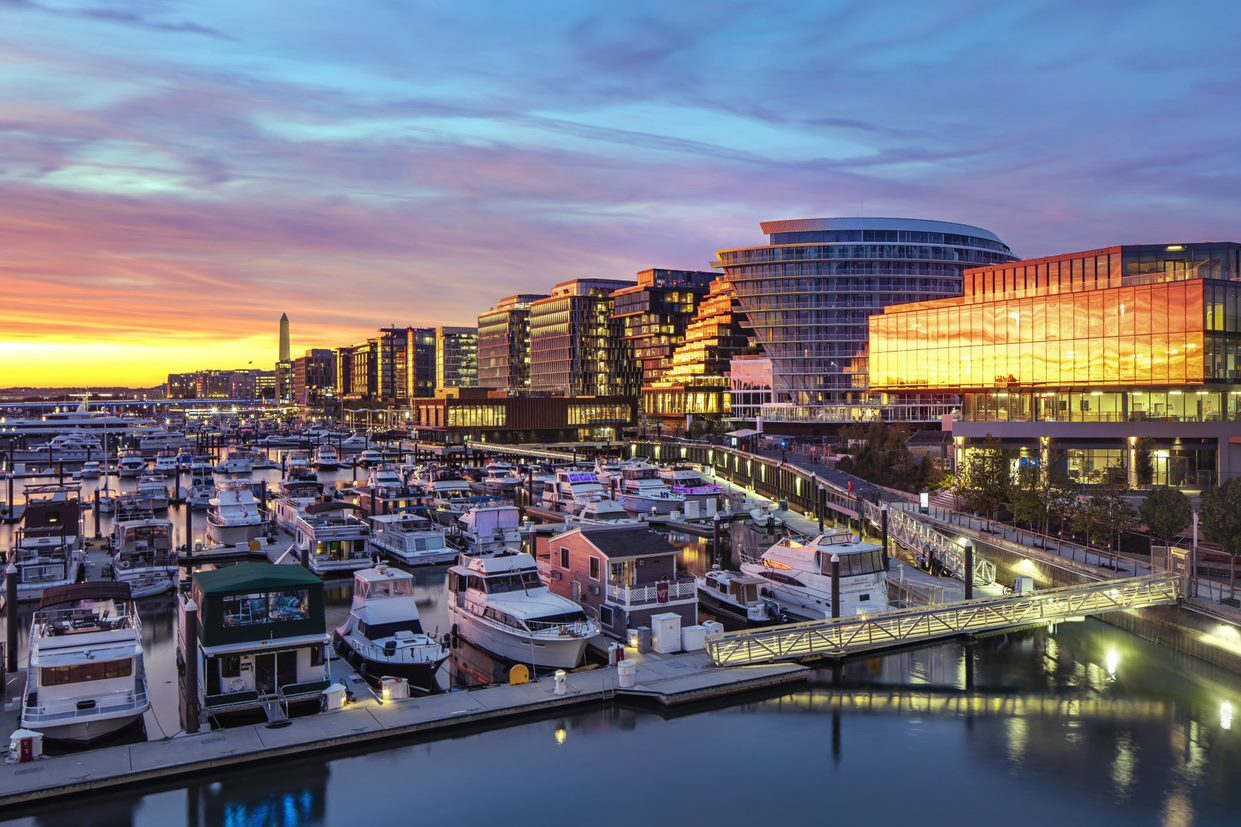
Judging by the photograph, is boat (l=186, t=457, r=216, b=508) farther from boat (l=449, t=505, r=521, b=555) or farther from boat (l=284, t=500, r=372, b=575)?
A: boat (l=449, t=505, r=521, b=555)

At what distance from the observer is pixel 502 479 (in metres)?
108

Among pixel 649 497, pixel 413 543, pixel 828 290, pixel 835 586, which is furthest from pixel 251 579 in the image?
pixel 828 290

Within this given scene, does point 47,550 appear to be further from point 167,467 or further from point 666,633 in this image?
point 167,467

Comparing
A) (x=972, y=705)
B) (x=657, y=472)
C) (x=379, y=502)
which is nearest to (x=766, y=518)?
(x=657, y=472)

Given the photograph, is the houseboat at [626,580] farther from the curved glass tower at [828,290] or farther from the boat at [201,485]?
the curved glass tower at [828,290]

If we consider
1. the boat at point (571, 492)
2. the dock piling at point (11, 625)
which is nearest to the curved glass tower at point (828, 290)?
the boat at point (571, 492)

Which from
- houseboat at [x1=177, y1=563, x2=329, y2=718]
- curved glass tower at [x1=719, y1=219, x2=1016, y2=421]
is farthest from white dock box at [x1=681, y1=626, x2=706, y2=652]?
curved glass tower at [x1=719, y1=219, x2=1016, y2=421]

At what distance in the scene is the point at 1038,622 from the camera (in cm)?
4088

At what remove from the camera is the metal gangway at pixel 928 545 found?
50781 mm

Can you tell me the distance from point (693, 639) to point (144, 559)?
3378cm

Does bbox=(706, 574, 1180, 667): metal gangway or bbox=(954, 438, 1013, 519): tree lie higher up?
bbox=(954, 438, 1013, 519): tree

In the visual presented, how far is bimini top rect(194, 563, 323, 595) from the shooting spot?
31.4 m

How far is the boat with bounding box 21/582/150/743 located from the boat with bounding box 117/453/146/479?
359ft

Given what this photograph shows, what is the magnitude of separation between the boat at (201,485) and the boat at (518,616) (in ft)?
161
